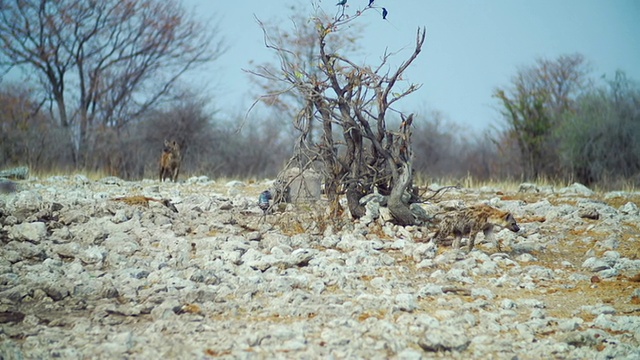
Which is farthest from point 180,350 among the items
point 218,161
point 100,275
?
point 218,161

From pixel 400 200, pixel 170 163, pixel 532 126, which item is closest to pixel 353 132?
pixel 400 200

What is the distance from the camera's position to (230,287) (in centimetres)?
471

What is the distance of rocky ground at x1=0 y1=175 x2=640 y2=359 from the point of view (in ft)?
12.3

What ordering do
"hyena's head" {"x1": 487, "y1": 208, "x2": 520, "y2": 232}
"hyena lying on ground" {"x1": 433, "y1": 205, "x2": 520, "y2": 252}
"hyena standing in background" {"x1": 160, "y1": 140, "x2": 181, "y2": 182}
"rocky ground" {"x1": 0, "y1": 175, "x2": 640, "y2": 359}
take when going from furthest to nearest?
"hyena standing in background" {"x1": 160, "y1": 140, "x2": 181, "y2": 182} < "hyena's head" {"x1": 487, "y1": 208, "x2": 520, "y2": 232} < "hyena lying on ground" {"x1": 433, "y1": 205, "x2": 520, "y2": 252} < "rocky ground" {"x1": 0, "y1": 175, "x2": 640, "y2": 359}

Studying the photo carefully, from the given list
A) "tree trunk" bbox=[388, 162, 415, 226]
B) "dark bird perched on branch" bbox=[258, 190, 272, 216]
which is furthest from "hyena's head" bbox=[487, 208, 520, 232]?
"dark bird perched on branch" bbox=[258, 190, 272, 216]

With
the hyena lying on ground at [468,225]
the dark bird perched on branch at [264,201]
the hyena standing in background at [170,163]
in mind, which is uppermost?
the hyena standing in background at [170,163]

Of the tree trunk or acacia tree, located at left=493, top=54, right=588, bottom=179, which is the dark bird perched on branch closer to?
the tree trunk

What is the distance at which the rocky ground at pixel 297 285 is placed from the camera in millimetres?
3744

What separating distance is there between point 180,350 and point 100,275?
162 cm

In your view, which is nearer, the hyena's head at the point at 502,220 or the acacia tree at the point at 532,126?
the hyena's head at the point at 502,220

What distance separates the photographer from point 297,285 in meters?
4.83

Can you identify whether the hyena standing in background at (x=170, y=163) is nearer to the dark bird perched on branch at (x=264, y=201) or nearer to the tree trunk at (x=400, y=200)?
the dark bird perched on branch at (x=264, y=201)

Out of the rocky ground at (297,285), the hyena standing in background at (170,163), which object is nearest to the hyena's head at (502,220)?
the rocky ground at (297,285)

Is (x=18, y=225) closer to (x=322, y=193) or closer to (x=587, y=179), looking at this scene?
(x=322, y=193)
